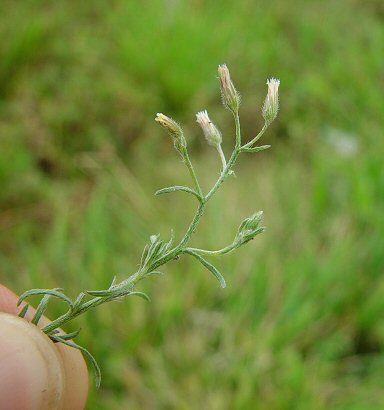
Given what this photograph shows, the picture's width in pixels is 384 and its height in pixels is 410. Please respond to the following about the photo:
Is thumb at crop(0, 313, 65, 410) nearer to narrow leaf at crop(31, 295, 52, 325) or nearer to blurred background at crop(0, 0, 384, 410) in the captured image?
narrow leaf at crop(31, 295, 52, 325)

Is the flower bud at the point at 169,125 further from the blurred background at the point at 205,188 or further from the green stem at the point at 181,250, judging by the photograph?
the blurred background at the point at 205,188

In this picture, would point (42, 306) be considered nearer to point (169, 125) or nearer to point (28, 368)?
point (28, 368)

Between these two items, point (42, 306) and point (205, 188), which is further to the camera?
point (205, 188)

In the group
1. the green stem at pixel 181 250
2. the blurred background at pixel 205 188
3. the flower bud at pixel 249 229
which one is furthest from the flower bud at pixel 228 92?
the blurred background at pixel 205 188

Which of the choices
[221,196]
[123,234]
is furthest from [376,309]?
[123,234]

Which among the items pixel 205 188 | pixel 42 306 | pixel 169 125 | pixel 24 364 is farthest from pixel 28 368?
pixel 205 188

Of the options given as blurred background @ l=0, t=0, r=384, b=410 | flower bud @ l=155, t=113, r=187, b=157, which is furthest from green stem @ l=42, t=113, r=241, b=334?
blurred background @ l=0, t=0, r=384, b=410
